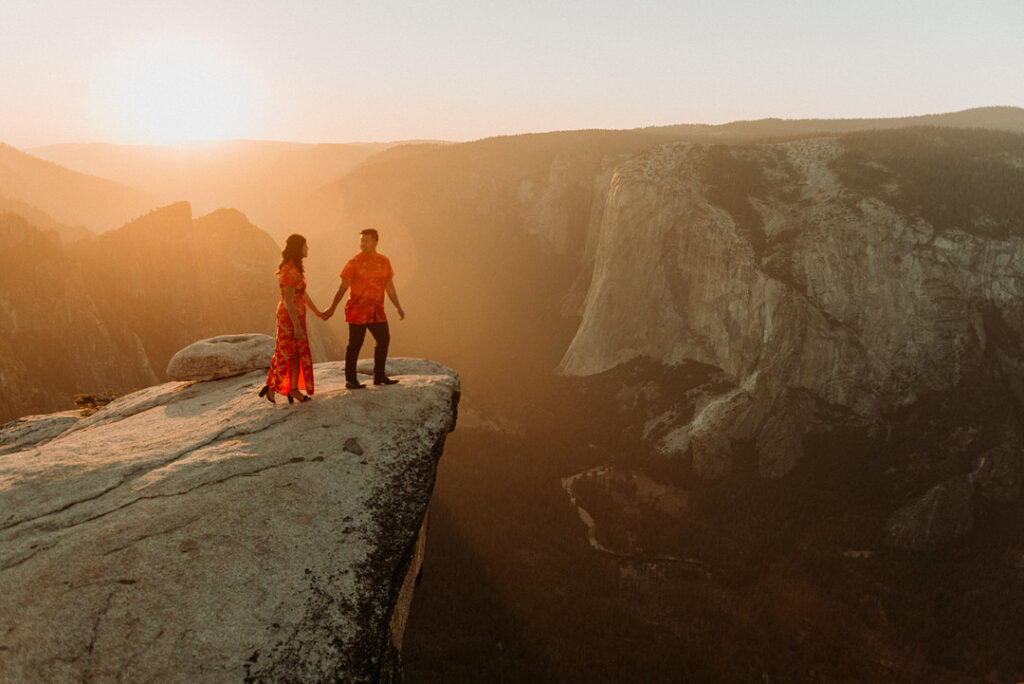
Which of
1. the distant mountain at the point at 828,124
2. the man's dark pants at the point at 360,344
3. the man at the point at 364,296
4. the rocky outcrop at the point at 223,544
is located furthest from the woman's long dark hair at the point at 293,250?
the distant mountain at the point at 828,124

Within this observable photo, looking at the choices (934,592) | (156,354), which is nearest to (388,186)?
(156,354)

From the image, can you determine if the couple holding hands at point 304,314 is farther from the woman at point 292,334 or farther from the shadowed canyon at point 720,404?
the shadowed canyon at point 720,404

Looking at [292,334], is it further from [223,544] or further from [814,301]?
[814,301]

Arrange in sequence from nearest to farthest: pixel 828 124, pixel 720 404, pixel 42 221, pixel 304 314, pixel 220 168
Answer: pixel 304 314 < pixel 720 404 < pixel 42 221 < pixel 828 124 < pixel 220 168

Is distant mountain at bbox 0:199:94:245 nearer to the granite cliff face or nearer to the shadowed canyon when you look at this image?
the shadowed canyon

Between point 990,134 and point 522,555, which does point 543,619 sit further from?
point 990,134

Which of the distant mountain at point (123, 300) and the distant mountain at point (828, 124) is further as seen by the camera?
the distant mountain at point (828, 124)

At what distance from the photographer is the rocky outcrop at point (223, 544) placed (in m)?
5.75

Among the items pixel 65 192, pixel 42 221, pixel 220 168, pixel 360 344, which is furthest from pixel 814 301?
pixel 220 168

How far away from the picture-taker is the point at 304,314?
33.8 ft

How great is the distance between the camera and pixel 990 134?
5238 cm

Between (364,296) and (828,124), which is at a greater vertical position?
(828,124)

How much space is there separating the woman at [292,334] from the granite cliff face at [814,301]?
93.3 feet

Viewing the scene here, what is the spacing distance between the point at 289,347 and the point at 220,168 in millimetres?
190492
